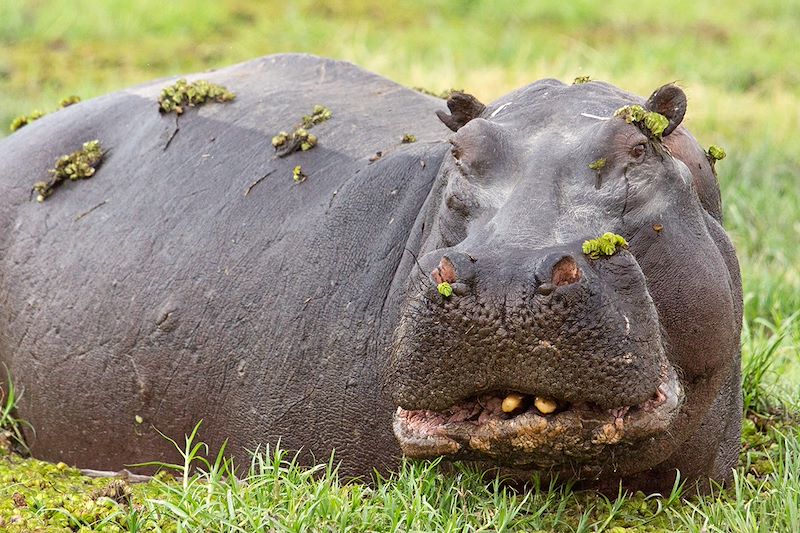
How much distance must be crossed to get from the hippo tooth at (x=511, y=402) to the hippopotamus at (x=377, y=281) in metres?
0.05

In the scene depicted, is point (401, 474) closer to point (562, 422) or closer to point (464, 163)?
point (562, 422)

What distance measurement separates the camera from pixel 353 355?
423 cm

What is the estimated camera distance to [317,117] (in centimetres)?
501

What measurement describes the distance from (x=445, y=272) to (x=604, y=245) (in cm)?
43

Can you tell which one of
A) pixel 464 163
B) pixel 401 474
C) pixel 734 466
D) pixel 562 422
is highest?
pixel 464 163

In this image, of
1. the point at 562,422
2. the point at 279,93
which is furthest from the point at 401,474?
the point at 279,93

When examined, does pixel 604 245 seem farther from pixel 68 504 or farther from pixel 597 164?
pixel 68 504

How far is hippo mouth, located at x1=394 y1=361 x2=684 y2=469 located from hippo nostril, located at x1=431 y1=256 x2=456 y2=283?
377 millimetres

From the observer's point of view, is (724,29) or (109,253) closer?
(109,253)

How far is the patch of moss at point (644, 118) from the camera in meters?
3.81

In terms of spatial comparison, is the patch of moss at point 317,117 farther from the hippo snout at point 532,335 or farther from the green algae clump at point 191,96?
the hippo snout at point 532,335

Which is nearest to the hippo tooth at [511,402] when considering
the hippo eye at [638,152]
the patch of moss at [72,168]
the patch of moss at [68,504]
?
the hippo eye at [638,152]

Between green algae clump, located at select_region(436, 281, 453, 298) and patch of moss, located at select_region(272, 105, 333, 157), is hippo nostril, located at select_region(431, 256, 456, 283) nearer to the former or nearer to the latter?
green algae clump, located at select_region(436, 281, 453, 298)

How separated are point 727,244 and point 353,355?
4.04ft
